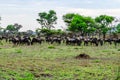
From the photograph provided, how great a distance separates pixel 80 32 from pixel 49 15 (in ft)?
45.5

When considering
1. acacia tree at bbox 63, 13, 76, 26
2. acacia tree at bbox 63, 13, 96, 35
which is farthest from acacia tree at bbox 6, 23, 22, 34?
acacia tree at bbox 63, 13, 96, 35

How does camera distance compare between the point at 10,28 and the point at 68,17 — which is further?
the point at 10,28

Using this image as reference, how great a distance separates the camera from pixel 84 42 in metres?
44.0

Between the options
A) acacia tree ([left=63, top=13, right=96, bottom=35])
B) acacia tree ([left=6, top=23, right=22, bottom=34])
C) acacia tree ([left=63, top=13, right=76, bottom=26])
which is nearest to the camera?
acacia tree ([left=63, top=13, right=96, bottom=35])

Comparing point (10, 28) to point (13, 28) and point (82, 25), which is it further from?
point (82, 25)

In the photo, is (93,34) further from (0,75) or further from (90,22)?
(0,75)

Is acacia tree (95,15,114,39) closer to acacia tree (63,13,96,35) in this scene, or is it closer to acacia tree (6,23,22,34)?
acacia tree (63,13,96,35)

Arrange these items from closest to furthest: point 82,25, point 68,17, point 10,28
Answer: point 82,25 < point 68,17 < point 10,28

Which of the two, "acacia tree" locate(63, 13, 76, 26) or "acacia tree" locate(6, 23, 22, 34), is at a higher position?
"acacia tree" locate(63, 13, 76, 26)

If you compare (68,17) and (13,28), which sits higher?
(68,17)

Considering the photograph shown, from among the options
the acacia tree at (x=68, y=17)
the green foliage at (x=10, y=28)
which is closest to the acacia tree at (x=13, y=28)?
the green foliage at (x=10, y=28)

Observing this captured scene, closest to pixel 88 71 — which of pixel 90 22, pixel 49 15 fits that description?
pixel 90 22

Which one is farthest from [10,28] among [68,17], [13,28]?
[68,17]

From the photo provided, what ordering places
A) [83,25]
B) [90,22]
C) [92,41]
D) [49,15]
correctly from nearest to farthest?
1. [92,41]
2. [83,25]
3. [90,22]
4. [49,15]
